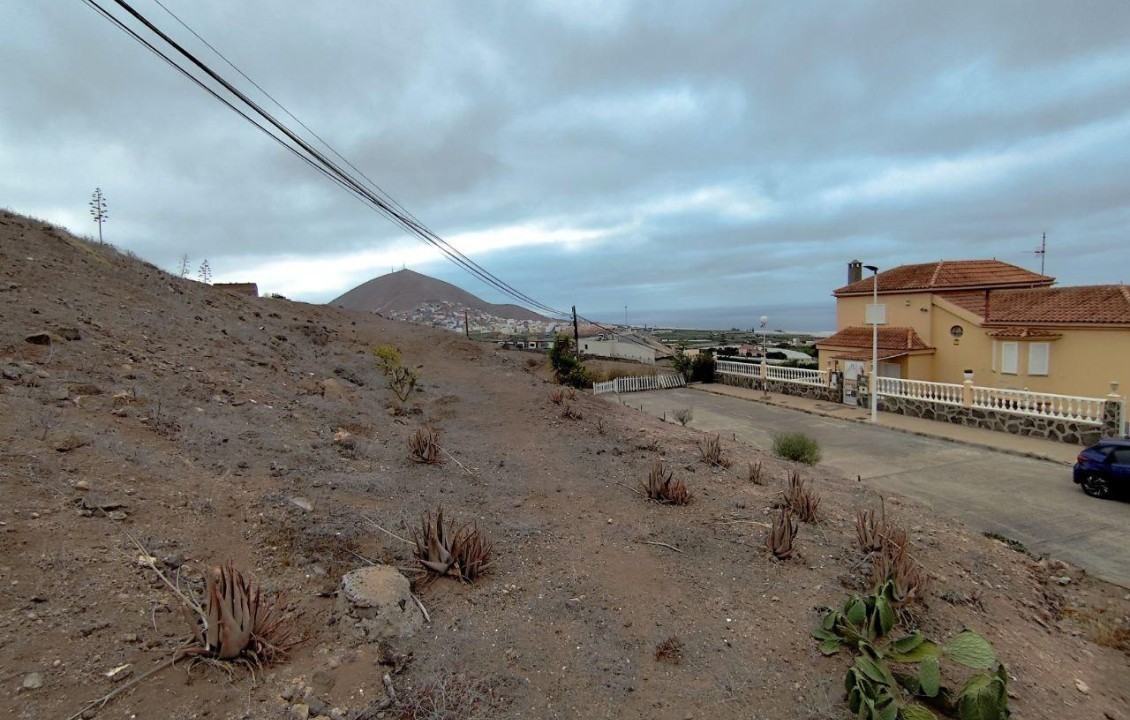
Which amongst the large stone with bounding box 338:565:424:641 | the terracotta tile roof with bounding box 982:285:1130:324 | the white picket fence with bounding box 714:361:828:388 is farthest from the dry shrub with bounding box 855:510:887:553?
the terracotta tile roof with bounding box 982:285:1130:324

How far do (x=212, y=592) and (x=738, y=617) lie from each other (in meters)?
3.32

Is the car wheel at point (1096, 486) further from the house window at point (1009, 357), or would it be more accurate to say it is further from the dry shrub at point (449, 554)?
the house window at point (1009, 357)

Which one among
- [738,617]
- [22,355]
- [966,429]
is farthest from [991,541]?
[22,355]

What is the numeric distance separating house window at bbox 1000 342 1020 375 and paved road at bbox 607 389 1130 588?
697 centimetres

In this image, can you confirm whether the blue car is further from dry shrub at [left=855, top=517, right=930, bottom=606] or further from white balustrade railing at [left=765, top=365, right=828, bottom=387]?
white balustrade railing at [left=765, top=365, right=828, bottom=387]

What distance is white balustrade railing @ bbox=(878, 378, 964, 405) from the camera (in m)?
15.0

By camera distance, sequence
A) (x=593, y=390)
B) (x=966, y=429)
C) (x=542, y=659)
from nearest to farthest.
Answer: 1. (x=542, y=659)
2. (x=966, y=429)
3. (x=593, y=390)

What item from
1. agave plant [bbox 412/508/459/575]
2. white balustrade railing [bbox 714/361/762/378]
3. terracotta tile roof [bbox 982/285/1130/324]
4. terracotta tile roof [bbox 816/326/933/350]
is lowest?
agave plant [bbox 412/508/459/575]

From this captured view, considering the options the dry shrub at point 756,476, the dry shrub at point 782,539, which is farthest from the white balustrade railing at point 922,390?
the dry shrub at point 782,539

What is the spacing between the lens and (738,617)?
3.88m

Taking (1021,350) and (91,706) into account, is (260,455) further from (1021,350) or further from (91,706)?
(1021,350)

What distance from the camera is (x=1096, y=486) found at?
28.2ft

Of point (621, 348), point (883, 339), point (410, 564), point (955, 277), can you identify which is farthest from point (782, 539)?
point (621, 348)

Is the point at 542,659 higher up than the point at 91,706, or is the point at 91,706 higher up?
the point at 91,706
